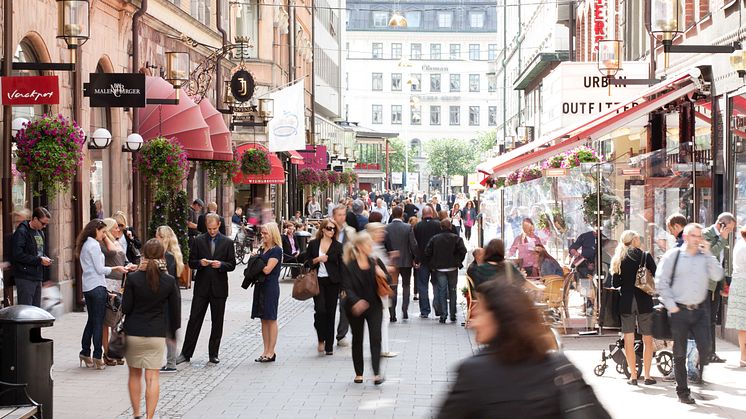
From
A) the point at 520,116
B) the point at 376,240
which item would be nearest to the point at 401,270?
the point at 376,240

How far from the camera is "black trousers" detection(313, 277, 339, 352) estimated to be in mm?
15430

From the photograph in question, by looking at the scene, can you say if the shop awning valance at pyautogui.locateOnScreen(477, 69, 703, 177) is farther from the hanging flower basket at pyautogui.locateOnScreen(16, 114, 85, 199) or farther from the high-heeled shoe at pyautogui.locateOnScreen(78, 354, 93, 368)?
the high-heeled shoe at pyautogui.locateOnScreen(78, 354, 93, 368)

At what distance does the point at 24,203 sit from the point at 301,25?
41.9 metres

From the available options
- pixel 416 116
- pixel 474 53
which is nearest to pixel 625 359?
pixel 416 116

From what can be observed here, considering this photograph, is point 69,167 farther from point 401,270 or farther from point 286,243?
point 286,243

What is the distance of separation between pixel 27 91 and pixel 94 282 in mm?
3960

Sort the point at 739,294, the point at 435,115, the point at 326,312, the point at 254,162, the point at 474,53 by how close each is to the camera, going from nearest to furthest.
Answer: the point at 739,294 < the point at 326,312 < the point at 254,162 < the point at 474,53 < the point at 435,115

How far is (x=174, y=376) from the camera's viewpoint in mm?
13562

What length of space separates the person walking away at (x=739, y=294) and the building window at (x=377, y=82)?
111149 millimetres

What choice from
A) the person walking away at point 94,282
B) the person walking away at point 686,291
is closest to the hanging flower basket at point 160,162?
the person walking away at point 94,282

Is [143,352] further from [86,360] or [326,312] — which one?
[326,312]

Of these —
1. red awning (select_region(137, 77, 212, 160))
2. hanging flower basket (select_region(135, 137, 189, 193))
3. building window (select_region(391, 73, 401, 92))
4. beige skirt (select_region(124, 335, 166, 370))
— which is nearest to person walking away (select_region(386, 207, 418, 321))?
hanging flower basket (select_region(135, 137, 189, 193))

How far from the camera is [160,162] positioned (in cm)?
2316

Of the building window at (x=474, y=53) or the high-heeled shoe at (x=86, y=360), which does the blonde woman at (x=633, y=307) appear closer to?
the high-heeled shoe at (x=86, y=360)
